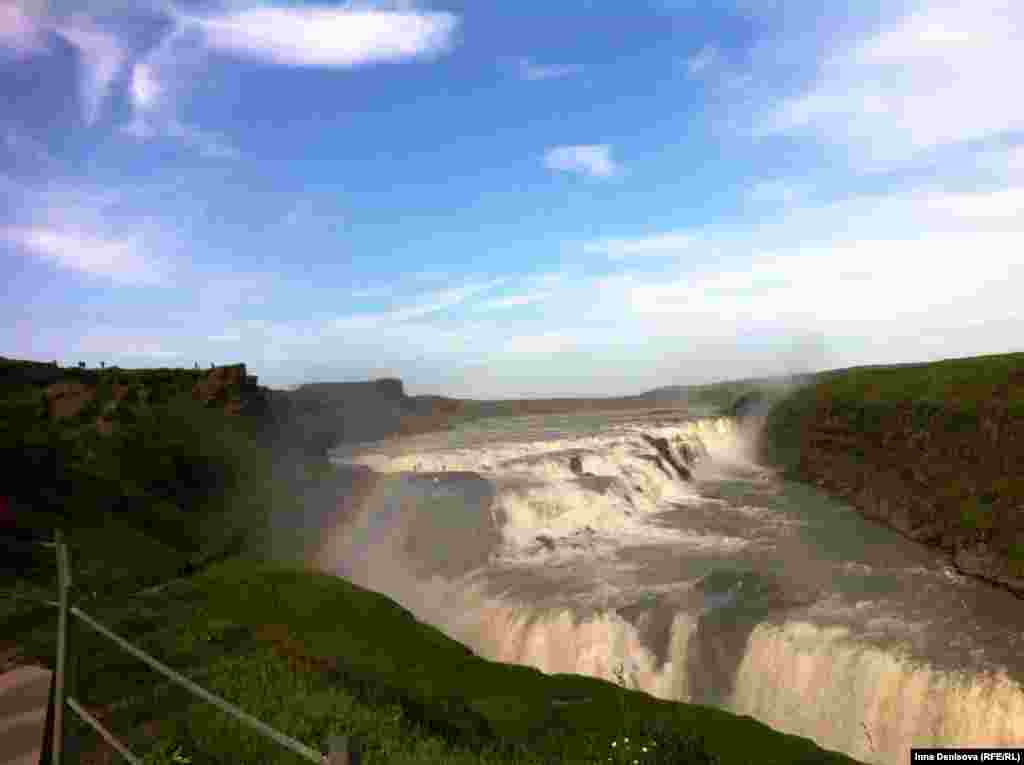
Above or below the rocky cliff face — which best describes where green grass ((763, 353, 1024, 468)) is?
above

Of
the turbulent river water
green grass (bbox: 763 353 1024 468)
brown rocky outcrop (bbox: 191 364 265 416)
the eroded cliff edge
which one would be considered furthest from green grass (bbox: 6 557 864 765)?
brown rocky outcrop (bbox: 191 364 265 416)

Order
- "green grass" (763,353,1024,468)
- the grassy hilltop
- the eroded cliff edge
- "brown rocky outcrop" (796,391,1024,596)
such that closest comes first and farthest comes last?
the grassy hilltop → "brown rocky outcrop" (796,391,1024,596) → the eroded cliff edge → "green grass" (763,353,1024,468)

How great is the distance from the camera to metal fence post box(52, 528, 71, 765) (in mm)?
6254

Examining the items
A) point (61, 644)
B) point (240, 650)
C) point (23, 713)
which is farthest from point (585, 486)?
point (61, 644)

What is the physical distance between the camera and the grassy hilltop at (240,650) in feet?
30.1

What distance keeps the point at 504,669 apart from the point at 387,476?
36159 millimetres

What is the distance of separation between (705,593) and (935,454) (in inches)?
738

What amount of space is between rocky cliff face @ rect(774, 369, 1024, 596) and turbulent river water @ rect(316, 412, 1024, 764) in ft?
4.11

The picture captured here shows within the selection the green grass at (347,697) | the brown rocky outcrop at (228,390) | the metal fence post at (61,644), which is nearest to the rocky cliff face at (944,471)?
the green grass at (347,697)

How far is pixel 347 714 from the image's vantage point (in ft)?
30.8

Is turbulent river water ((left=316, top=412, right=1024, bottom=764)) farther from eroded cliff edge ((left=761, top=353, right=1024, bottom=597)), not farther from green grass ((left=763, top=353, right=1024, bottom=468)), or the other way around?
green grass ((left=763, top=353, right=1024, bottom=468))

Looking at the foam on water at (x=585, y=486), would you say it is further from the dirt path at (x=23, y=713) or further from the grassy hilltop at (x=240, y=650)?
the dirt path at (x=23, y=713)

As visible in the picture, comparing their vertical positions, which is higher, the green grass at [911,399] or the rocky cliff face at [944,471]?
the green grass at [911,399]

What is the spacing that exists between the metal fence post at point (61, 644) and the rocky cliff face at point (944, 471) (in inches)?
1172
